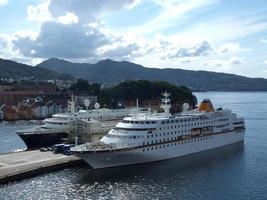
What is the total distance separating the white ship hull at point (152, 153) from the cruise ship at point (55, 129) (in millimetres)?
16878

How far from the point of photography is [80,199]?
36.6 metres

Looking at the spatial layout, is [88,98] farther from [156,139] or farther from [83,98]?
[156,139]

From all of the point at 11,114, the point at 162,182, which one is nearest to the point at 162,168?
the point at 162,182

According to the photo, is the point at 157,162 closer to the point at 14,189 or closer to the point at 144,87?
the point at 14,189

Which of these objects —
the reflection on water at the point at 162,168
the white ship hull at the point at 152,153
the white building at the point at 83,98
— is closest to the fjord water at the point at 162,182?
the reflection on water at the point at 162,168

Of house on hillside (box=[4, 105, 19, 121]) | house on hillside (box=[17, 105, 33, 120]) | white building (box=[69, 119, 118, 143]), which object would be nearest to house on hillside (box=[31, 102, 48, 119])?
house on hillside (box=[17, 105, 33, 120])

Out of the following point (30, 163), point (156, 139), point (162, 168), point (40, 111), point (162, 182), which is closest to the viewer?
point (162, 182)

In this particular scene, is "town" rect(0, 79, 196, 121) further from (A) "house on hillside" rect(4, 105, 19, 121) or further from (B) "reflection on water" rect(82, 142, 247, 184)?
(B) "reflection on water" rect(82, 142, 247, 184)

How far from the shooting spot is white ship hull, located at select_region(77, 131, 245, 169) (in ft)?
149

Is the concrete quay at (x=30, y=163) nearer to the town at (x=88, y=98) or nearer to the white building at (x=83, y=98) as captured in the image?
the town at (x=88, y=98)

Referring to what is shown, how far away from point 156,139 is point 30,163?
1363cm

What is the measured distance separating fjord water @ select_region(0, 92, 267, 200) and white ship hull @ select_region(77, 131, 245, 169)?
0.78 meters

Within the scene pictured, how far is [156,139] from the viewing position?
49.4m

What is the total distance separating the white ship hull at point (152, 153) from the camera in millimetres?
45469
